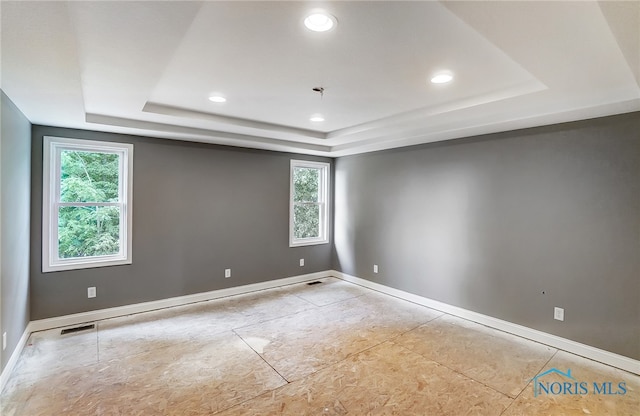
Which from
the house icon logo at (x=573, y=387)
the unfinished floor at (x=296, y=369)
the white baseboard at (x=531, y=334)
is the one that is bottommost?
the house icon logo at (x=573, y=387)

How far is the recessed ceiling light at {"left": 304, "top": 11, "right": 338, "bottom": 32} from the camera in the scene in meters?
1.72

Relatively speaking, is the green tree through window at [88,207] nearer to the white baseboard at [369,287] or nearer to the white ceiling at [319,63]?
the white ceiling at [319,63]

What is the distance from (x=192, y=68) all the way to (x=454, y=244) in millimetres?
3642

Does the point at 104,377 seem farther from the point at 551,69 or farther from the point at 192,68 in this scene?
the point at 551,69

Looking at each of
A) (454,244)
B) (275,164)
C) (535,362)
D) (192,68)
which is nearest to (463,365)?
(535,362)

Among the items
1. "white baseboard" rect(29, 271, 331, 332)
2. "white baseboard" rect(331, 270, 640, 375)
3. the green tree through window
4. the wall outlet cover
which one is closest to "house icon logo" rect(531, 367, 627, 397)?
"white baseboard" rect(331, 270, 640, 375)

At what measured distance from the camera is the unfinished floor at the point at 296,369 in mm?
2320

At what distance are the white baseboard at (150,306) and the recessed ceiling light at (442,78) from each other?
3971 millimetres

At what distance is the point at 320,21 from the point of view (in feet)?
5.84

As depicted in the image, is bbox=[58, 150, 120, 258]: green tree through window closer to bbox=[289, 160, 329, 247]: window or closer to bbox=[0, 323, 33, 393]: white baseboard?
bbox=[0, 323, 33, 393]: white baseboard

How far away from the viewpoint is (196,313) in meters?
4.14

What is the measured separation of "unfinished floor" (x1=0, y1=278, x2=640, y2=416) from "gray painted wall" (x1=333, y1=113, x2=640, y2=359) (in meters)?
0.45

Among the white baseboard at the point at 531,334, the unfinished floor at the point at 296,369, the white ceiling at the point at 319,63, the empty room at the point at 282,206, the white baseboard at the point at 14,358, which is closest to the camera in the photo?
the white ceiling at the point at 319,63

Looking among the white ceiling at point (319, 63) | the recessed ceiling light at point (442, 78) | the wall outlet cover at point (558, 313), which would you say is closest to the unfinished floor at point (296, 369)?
the wall outlet cover at point (558, 313)
